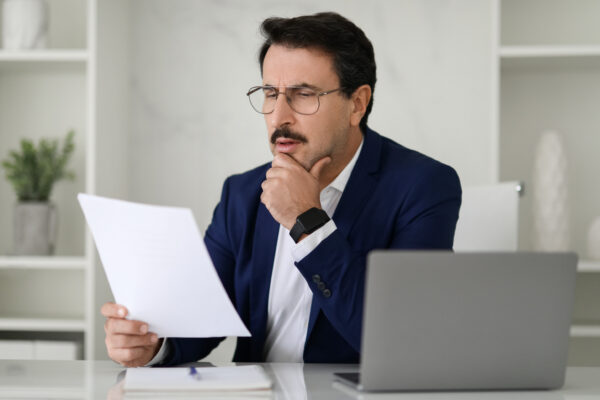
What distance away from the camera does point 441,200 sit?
158cm

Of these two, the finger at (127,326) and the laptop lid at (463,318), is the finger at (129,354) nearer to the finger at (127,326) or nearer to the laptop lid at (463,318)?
the finger at (127,326)

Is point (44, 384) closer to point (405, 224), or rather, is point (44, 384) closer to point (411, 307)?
point (411, 307)

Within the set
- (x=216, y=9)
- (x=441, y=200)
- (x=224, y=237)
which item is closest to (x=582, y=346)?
(x=441, y=200)

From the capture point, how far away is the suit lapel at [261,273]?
1.59m

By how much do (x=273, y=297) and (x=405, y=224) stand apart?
333 mm

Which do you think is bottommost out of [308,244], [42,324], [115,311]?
[42,324]

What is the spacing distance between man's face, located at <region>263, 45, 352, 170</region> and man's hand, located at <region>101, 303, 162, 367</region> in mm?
533

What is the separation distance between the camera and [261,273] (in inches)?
64.0

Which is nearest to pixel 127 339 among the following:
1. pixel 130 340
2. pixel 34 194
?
pixel 130 340

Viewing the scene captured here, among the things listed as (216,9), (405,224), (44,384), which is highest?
(216,9)

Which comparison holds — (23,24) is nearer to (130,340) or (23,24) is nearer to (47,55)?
(47,55)

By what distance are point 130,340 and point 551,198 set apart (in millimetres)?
1673

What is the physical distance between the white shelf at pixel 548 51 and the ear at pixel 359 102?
2.83 ft

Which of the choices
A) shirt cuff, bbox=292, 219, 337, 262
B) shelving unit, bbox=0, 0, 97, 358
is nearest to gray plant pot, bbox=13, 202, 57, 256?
shelving unit, bbox=0, 0, 97, 358
